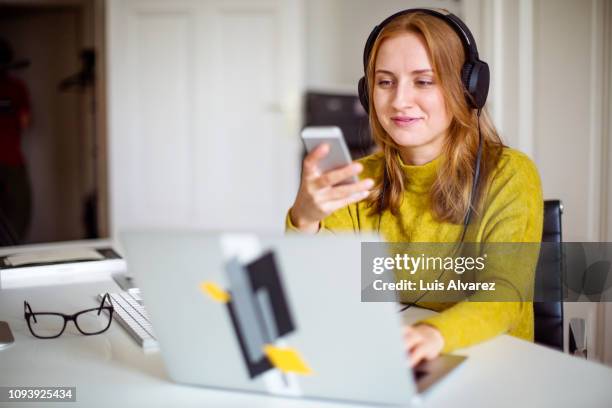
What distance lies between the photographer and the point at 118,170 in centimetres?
385

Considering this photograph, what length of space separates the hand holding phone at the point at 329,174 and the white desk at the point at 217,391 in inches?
10.1

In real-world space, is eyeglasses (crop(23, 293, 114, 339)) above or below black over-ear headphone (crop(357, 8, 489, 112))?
below

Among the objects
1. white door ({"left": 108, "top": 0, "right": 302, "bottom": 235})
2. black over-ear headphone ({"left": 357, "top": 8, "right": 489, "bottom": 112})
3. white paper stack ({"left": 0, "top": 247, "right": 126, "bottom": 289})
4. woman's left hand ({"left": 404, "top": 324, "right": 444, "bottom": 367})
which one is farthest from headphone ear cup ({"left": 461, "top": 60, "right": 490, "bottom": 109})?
white door ({"left": 108, "top": 0, "right": 302, "bottom": 235})

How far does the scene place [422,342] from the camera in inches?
30.1

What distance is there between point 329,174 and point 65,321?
1.54 ft

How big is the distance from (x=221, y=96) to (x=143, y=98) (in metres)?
0.47

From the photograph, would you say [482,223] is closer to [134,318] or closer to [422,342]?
[422,342]

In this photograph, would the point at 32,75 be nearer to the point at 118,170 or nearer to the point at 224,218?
the point at 118,170

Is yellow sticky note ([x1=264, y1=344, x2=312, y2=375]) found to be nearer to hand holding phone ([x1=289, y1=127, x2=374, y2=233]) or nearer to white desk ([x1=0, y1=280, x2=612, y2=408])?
white desk ([x1=0, y1=280, x2=612, y2=408])

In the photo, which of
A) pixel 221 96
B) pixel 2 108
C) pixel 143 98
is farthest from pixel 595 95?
pixel 2 108

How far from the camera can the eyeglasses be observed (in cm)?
97

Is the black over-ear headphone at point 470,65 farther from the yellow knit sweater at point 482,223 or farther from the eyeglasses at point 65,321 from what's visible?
the eyeglasses at point 65,321

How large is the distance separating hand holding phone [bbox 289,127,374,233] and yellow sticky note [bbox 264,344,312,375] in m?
0.25

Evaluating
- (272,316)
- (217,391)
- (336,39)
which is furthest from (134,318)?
(336,39)
